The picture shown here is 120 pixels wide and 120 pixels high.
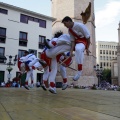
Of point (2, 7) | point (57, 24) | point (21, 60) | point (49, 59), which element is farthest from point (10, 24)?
point (49, 59)

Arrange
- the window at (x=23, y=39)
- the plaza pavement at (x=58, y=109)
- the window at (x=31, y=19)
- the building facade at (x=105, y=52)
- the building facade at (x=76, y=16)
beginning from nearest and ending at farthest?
the plaza pavement at (x=58, y=109) → the window at (x=23, y=39) → the window at (x=31, y=19) → the building facade at (x=76, y=16) → the building facade at (x=105, y=52)

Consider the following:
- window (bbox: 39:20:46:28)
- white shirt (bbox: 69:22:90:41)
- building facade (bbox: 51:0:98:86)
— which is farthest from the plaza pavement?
building facade (bbox: 51:0:98:86)

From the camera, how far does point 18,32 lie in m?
38.3

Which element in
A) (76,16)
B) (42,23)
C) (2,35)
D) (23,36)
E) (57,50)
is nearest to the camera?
(57,50)

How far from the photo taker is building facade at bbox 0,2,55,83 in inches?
1430

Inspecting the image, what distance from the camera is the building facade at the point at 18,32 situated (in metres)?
36.3

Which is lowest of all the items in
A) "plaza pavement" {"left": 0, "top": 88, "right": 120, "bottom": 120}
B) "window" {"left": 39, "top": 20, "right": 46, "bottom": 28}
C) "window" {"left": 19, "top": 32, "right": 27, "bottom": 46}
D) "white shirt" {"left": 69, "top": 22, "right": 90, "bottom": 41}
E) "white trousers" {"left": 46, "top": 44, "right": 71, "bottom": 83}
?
"plaza pavement" {"left": 0, "top": 88, "right": 120, "bottom": 120}

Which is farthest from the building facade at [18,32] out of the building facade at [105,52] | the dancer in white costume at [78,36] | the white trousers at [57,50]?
the building facade at [105,52]

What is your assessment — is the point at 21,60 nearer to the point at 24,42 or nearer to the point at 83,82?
the point at 24,42

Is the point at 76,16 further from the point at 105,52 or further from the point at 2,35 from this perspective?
the point at 105,52

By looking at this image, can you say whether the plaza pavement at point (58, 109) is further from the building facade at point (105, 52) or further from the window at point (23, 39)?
the building facade at point (105, 52)

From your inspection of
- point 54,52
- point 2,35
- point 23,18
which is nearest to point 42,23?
point 23,18

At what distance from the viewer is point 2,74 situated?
34.8 m

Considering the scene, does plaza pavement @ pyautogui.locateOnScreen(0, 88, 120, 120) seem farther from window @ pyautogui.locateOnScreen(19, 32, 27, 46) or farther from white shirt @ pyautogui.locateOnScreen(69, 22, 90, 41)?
window @ pyautogui.locateOnScreen(19, 32, 27, 46)
